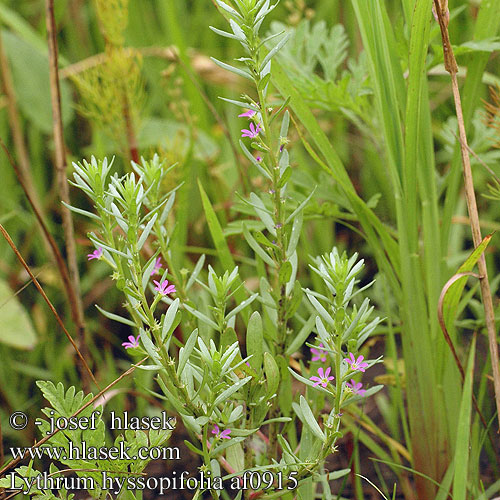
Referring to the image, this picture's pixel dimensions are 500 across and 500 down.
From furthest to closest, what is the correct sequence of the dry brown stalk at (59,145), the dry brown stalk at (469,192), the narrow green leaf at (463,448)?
the dry brown stalk at (59,145)
the dry brown stalk at (469,192)
the narrow green leaf at (463,448)

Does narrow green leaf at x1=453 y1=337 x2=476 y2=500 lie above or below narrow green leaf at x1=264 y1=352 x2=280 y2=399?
below

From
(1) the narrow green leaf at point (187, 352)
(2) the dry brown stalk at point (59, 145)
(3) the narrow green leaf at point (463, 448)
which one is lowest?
(3) the narrow green leaf at point (463, 448)

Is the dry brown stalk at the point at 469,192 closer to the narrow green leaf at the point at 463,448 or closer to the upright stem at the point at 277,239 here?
the narrow green leaf at the point at 463,448

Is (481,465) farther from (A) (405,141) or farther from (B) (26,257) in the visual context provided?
(B) (26,257)

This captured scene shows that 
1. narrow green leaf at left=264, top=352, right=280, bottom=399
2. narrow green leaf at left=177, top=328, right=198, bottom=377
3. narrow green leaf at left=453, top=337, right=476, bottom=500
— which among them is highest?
narrow green leaf at left=177, top=328, right=198, bottom=377

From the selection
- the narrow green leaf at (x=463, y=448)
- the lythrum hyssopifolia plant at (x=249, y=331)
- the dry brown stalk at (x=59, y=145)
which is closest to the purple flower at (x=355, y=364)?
the lythrum hyssopifolia plant at (x=249, y=331)

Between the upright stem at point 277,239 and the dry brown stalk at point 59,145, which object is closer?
the upright stem at point 277,239

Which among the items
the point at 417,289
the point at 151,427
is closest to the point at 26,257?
the point at 151,427

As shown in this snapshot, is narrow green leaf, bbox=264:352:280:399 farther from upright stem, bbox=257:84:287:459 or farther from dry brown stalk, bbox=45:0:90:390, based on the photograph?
dry brown stalk, bbox=45:0:90:390

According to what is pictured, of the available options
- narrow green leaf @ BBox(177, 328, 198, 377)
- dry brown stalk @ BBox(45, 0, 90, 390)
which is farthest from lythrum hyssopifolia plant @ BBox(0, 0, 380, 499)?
dry brown stalk @ BBox(45, 0, 90, 390)

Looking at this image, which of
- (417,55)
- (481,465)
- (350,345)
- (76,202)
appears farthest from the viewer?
(76,202)

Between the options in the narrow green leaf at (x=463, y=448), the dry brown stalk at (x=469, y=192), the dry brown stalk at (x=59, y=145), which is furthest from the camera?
the dry brown stalk at (x=59, y=145)
